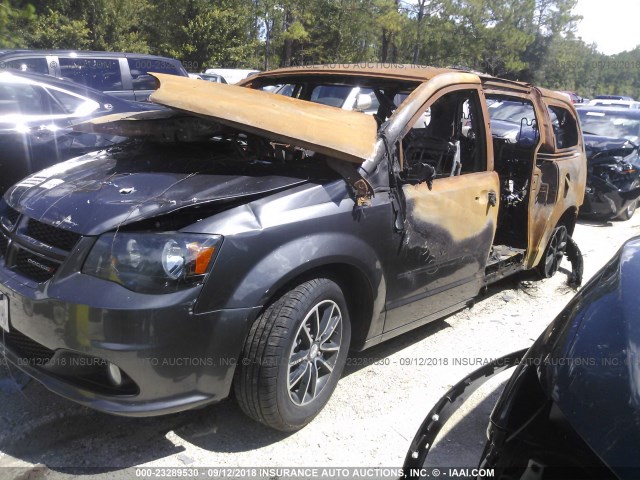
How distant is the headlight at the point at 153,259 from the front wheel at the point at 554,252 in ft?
13.0

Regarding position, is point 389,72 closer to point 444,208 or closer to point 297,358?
point 444,208

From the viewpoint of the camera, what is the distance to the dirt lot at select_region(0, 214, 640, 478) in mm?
2611

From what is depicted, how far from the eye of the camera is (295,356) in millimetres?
2727

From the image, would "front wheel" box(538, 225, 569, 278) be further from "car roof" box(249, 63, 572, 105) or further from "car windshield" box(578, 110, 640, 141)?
"car windshield" box(578, 110, 640, 141)

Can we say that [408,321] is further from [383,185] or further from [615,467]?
[615,467]

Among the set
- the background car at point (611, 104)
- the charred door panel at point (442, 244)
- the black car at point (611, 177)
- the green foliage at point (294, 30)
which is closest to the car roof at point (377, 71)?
the charred door panel at point (442, 244)

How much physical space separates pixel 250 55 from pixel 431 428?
28.2 metres

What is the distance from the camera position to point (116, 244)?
2332 millimetres

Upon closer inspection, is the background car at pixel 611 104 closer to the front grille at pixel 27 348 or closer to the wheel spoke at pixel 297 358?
the wheel spoke at pixel 297 358

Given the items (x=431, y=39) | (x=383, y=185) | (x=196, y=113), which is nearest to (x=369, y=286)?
(x=383, y=185)

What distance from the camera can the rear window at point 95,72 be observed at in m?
7.84

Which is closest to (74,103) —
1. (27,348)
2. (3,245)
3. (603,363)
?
(3,245)

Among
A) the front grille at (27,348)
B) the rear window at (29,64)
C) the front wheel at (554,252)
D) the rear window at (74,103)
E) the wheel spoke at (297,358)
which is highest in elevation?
the rear window at (29,64)

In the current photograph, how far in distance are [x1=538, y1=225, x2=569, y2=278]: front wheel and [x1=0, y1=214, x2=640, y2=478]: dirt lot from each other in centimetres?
202
